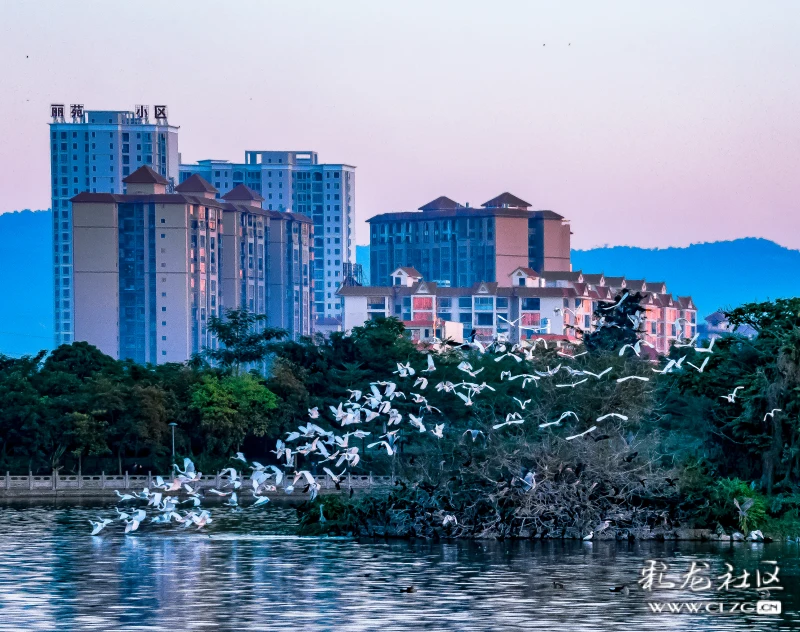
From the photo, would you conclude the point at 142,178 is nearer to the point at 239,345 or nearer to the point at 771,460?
the point at 239,345

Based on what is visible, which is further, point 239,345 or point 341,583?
point 239,345

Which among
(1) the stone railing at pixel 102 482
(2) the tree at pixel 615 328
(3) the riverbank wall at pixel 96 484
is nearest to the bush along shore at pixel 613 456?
(2) the tree at pixel 615 328

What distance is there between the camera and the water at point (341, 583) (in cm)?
2656

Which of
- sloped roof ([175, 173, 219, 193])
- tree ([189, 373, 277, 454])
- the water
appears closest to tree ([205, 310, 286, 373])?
tree ([189, 373, 277, 454])

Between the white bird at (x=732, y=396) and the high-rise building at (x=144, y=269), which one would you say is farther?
the high-rise building at (x=144, y=269)

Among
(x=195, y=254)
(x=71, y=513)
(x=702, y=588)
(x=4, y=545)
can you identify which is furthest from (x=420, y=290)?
(x=702, y=588)

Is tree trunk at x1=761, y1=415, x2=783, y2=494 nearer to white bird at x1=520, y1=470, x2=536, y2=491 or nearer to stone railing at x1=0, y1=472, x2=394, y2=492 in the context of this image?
white bird at x1=520, y1=470, x2=536, y2=491

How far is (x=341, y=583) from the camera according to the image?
32.2m

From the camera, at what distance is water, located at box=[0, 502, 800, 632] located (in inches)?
1046

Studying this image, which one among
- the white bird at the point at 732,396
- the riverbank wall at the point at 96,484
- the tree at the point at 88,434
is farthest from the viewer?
the tree at the point at 88,434

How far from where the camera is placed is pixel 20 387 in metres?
70.8

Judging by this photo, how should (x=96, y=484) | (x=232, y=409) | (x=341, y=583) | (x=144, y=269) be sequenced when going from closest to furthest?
(x=341, y=583) < (x=96, y=484) < (x=232, y=409) < (x=144, y=269)

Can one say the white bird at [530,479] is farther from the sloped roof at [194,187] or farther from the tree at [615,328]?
the sloped roof at [194,187]

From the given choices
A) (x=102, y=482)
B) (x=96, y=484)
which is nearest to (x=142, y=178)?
(x=96, y=484)
